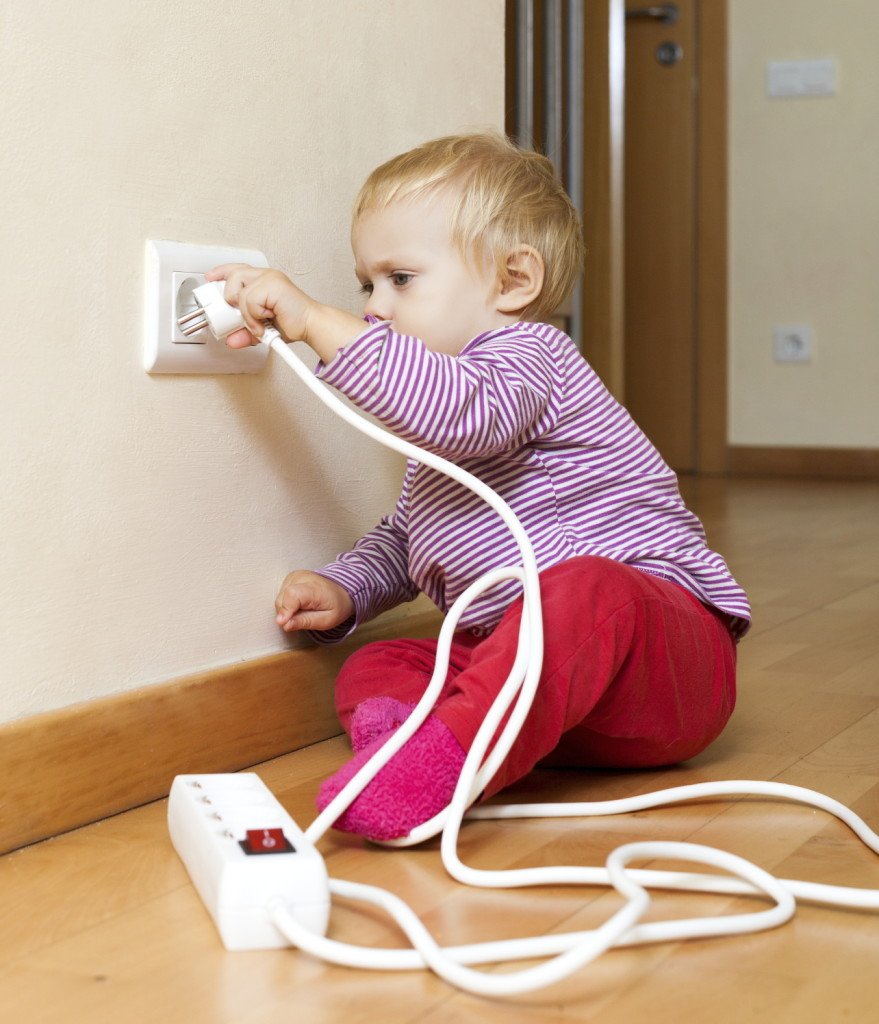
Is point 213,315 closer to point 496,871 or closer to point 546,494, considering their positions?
point 546,494

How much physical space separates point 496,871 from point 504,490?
344 millimetres

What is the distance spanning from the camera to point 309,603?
1075 mm

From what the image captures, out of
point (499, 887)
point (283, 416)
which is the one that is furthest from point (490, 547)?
point (499, 887)

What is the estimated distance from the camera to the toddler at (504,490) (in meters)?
0.91

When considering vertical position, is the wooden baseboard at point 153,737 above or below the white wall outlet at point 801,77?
below

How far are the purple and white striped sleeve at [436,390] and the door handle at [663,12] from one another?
9.37 ft

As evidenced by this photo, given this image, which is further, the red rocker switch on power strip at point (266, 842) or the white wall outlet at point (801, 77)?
the white wall outlet at point (801, 77)

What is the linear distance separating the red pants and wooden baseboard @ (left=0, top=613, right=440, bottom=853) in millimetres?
43

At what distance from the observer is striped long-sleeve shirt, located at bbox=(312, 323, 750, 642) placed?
39.3 inches

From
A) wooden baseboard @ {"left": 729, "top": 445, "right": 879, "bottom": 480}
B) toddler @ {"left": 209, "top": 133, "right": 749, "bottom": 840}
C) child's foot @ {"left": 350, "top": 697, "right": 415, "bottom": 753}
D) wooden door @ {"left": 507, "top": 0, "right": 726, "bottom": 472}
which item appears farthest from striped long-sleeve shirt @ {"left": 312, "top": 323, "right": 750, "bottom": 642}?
wooden baseboard @ {"left": 729, "top": 445, "right": 879, "bottom": 480}

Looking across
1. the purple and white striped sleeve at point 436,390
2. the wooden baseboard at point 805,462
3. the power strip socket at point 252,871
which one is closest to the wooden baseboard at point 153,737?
the power strip socket at point 252,871

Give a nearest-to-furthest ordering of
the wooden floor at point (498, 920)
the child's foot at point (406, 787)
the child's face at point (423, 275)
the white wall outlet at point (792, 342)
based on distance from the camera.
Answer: the wooden floor at point (498, 920) → the child's foot at point (406, 787) → the child's face at point (423, 275) → the white wall outlet at point (792, 342)

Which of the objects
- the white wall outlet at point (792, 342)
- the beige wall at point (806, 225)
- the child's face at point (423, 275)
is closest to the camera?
the child's face at point (423, 275)

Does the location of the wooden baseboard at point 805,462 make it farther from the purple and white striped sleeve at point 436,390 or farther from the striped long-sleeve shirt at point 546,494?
the purple and white striped sleeve at point 436,390
